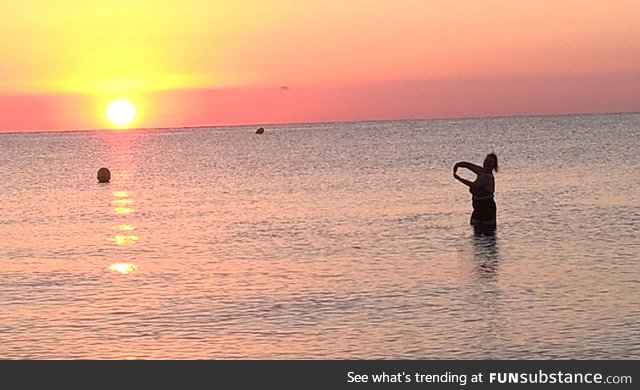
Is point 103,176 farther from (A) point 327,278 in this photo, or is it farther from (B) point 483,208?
(A) point 327,278

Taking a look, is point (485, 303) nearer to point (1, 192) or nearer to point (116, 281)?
point (116, 281)

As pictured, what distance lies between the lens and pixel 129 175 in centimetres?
10244

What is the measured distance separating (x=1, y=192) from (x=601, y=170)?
42.5 m

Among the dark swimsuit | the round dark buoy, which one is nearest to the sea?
the dark swimsuit

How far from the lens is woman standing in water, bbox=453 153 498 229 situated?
114 ft

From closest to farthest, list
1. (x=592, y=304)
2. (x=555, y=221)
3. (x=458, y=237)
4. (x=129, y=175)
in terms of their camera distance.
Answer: (x=592, y=304) < (x=458, y=237) < (x=555, y=221) < (x=129, y=175)

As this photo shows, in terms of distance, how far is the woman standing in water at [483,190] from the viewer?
1364 inches
